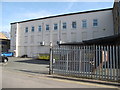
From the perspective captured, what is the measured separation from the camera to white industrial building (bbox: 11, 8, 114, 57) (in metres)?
32.8

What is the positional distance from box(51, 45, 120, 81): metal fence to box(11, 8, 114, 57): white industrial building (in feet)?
69.1

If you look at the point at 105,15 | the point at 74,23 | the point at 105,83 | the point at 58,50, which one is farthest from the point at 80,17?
the point at 105,83

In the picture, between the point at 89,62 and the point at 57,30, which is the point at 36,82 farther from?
the point at 57,30

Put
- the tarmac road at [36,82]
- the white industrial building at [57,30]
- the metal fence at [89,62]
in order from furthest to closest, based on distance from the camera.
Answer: the white industrial building at [57,30], the metal fence at [89,62], the tarmac road at [36,82]

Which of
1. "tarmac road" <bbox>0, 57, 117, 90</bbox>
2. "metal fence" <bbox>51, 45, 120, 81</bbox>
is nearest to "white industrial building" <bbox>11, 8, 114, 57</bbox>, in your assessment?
"metal fence" <bbox>51, 45, 120, 81</bbox>

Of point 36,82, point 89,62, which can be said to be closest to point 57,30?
point 89,62

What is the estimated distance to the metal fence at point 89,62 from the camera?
1030cm

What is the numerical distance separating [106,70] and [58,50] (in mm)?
3956

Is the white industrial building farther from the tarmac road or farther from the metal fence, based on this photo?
the tarmac road

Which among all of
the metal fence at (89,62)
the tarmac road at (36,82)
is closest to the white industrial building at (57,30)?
the metal fence at (89,62)

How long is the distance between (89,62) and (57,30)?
2702 cm

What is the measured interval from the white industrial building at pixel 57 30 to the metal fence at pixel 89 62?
21063mm

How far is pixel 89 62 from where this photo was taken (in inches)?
459

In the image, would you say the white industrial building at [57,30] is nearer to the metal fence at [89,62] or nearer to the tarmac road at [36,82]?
the metal fence at [89,62]
